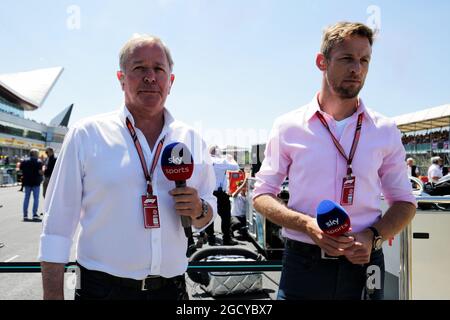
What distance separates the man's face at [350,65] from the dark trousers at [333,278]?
700 mm

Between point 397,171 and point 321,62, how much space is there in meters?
0.60

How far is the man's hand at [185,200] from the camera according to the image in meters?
1.47

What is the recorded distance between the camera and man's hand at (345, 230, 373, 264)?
146 centimetres

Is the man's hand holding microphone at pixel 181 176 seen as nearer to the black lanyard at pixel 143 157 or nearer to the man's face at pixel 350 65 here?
the black lanyard at pixel 143 157

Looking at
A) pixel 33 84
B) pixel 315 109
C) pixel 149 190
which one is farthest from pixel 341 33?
pixel 33 84

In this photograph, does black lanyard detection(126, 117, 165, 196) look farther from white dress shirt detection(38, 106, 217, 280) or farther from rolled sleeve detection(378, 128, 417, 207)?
rolled sleeve detection(378, 128, 417, 207)

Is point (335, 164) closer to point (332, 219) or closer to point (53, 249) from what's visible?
point (332, 219)

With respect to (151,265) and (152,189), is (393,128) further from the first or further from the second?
(151,265)

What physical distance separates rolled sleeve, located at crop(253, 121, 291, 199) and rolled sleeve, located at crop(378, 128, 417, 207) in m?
0.45

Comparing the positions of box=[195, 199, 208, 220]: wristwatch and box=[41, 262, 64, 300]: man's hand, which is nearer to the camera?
box=[41, 262, 64, 300]: man's hand

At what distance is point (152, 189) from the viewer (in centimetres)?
152

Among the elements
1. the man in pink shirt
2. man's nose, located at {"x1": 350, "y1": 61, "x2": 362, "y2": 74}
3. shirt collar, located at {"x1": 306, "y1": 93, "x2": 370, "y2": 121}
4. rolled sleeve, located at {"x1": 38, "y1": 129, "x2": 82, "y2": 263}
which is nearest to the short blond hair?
the man in pink shirt

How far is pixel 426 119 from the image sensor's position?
1995 cm
